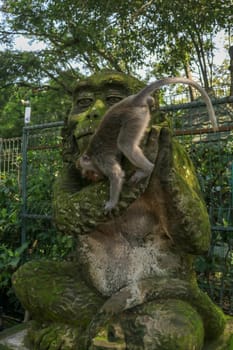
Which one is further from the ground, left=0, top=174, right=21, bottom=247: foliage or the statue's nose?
the statue's nose

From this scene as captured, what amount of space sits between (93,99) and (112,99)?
95mm

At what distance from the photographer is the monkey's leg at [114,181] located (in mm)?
1687

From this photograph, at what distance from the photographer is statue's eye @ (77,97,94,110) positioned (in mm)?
2000

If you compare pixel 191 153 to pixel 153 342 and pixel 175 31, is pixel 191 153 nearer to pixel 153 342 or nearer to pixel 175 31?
pixel 153 342

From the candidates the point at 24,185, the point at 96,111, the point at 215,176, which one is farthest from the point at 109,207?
the point at 24,185

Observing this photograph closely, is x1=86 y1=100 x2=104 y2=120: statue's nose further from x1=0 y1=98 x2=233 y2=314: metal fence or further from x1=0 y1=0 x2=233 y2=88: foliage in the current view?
x1=0 y1=0 x2=233 y2=88: foliage

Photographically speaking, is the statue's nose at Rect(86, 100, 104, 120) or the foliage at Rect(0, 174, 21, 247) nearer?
the statue's nose at Rect(86, 100, 104, 120)

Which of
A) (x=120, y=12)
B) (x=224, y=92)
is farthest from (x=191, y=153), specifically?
(x=120, y=12)

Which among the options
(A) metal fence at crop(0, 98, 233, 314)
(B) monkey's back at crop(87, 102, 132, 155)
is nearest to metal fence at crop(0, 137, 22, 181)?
(A) metal fence at crop(0, 98, 233, 314)

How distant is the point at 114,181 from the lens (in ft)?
5.65

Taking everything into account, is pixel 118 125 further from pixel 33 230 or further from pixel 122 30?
pixel 122 30

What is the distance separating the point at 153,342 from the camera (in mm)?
1564

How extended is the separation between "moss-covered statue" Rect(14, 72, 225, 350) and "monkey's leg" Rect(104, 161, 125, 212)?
3cm

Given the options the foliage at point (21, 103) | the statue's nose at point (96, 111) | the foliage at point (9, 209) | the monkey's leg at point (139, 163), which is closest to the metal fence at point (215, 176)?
the statue's nose at point (96, 111)
